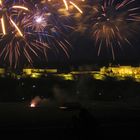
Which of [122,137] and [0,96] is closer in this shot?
[122,137]

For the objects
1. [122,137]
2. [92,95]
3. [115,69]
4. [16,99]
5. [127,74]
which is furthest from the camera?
[115,69]

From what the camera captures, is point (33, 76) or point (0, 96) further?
point (33, 76)

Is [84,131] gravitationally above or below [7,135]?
above

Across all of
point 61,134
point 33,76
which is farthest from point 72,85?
point 61,134

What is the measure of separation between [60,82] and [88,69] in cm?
2326

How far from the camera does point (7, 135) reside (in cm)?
2200

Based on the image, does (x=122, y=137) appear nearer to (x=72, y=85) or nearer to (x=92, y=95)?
(x=92, y=95)

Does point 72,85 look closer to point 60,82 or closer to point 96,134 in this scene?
point 60,82

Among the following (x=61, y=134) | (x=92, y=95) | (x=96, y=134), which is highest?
(x=96, y=134)

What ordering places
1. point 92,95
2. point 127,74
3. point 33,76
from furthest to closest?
point 127,74 → point 33,76 → point 92,95

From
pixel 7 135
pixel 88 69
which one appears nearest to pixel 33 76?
pixel 88 69

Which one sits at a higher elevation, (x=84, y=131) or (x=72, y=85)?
(x=84, y=131)

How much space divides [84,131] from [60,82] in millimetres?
82933

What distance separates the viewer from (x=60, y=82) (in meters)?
97.8
